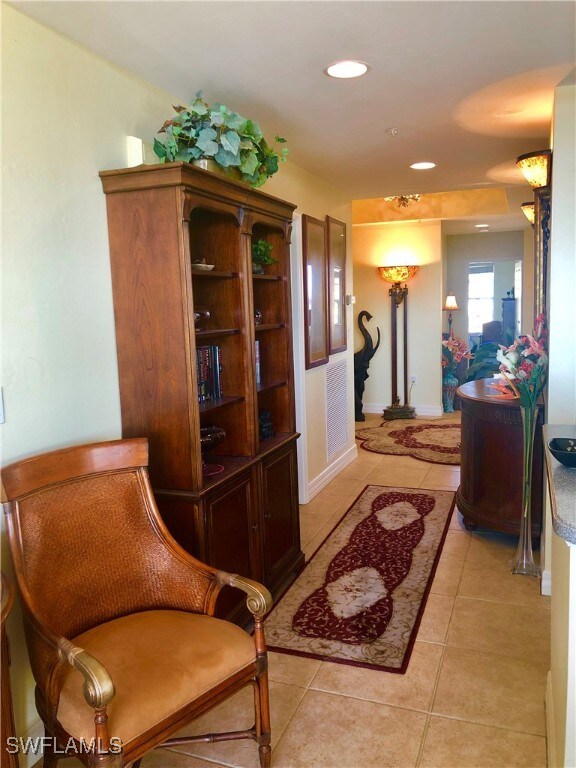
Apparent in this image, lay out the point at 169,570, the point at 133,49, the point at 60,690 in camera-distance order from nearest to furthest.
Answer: the point at 60,690 < the point at 169,570 < the point at 133,49

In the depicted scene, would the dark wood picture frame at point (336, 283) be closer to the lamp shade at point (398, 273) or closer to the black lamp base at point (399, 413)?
the lamp shade at point (398, 273)

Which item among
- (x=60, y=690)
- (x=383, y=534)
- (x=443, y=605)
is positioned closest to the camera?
(x=60, y=690)

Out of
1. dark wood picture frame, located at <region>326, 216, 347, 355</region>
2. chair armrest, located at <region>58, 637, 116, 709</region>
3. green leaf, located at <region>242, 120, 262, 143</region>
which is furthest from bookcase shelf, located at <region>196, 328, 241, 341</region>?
dark wood picture frame, located at <region>326, 216, 347, 355</region>

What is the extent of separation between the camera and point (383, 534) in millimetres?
3982

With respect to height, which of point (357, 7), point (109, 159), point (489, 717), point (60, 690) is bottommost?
point (489, 717)

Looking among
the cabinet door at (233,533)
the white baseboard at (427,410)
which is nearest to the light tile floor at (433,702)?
the cabinet door at (233,533)

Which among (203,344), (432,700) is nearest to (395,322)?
(203,344)

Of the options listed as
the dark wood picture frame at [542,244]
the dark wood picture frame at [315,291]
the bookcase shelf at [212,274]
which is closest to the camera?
the bookcase shelf at [212,274]

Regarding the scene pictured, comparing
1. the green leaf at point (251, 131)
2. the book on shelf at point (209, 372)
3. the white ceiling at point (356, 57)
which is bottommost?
the book on shelf at point (209, 372)

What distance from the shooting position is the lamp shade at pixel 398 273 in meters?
7.50

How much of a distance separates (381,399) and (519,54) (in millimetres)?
5765

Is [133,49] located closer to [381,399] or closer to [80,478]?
[80,478]

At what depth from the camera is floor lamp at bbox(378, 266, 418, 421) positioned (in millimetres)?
7543

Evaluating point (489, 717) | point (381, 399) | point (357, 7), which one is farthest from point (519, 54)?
point (381, 399)
